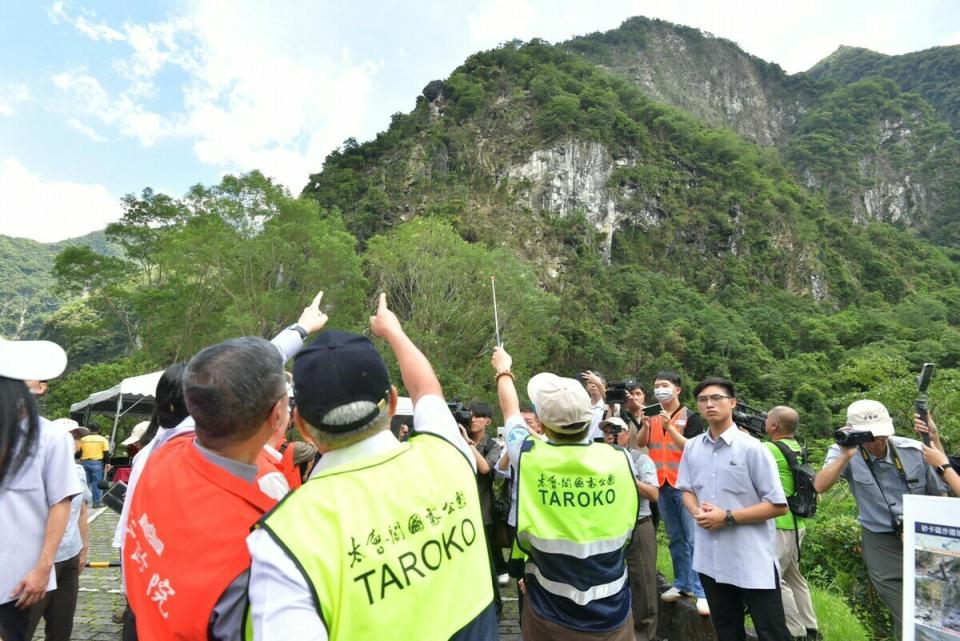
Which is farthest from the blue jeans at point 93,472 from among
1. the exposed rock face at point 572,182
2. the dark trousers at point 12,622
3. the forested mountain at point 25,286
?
the exposed rock face at point 572,182

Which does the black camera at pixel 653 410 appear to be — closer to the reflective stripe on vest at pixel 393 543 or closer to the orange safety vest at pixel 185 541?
the reflective stripe on vest at pixel 393 543

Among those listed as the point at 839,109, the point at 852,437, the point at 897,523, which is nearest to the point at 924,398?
the point at 852,437

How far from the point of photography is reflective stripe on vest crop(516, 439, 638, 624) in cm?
217

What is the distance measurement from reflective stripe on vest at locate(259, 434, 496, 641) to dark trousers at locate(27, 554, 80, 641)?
2.26 m

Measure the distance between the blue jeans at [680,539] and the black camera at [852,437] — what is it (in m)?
1.35

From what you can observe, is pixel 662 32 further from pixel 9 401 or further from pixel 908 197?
pixel 9 401

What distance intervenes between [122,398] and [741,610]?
530 inches

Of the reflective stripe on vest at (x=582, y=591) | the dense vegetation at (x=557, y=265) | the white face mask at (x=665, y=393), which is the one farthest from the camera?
the dense vegetation at (x=557, y=265)

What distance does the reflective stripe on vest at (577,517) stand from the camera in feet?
7.11

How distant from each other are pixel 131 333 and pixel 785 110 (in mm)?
112341

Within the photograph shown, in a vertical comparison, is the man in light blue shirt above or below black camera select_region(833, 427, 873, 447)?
below

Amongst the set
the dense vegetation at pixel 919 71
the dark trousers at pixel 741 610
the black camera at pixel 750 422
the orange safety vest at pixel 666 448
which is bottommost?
the dark trousers at pixel 741 610

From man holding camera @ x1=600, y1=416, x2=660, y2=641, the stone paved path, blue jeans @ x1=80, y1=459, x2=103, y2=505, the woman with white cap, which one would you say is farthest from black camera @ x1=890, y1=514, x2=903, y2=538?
blue jeans @ x1=80, y1=459, x2=103, y2=505

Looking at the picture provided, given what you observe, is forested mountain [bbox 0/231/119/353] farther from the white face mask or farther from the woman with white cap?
the white face mask
